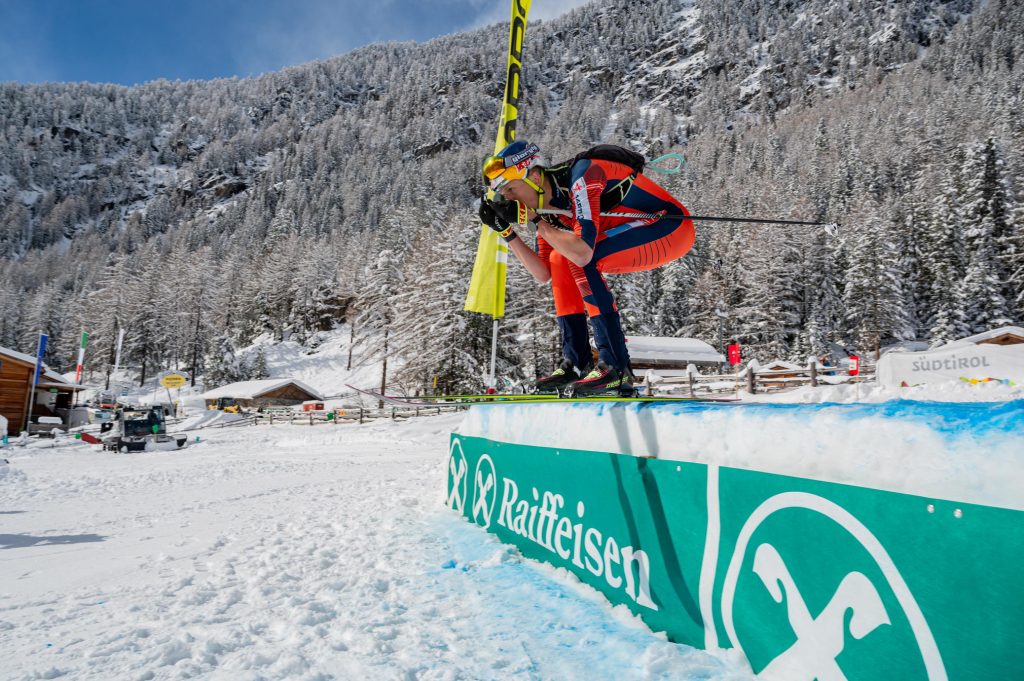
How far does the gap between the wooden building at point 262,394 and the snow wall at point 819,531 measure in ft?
161

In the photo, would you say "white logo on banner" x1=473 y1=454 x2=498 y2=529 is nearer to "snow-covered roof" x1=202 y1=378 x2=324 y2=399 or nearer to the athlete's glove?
the athlete's glove

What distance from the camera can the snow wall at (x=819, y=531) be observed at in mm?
1182

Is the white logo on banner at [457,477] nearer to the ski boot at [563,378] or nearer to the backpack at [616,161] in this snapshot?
the ski boot at [563,378]

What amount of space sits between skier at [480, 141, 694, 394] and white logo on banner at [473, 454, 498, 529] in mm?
1235

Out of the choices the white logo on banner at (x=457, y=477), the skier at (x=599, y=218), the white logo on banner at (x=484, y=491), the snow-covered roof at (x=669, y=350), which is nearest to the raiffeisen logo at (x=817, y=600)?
the skier at (x=599, y=218)

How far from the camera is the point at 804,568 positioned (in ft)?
5.28

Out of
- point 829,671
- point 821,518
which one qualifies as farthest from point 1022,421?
point 829,671

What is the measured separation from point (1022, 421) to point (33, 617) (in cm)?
386

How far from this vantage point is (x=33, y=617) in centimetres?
247

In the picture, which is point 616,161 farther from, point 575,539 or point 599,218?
point 575,539

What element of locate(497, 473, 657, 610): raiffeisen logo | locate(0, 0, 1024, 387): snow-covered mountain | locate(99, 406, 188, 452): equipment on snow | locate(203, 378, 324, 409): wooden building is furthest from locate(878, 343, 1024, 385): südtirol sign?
locate(203, 378, 324, 409): wooden building

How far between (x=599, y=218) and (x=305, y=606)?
112 inches

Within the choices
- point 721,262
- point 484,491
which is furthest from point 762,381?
point 721,262

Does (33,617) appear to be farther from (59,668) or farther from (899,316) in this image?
(899,316)
